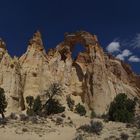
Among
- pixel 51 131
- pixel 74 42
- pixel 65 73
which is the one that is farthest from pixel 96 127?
pixel 74 42

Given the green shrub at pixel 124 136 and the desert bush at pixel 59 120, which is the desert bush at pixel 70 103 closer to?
the desert bush at pixel 59 120

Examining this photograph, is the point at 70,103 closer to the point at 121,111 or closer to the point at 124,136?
the point at 121,111

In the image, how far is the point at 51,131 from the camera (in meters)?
33.1

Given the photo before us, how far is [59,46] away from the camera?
91875 millimetres

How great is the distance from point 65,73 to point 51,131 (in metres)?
52.3

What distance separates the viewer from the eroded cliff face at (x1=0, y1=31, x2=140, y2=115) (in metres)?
74.4

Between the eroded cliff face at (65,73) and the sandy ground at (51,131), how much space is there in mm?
33509

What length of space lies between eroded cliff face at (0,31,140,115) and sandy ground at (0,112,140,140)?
110 ft

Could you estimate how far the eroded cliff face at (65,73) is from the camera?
74375 mm

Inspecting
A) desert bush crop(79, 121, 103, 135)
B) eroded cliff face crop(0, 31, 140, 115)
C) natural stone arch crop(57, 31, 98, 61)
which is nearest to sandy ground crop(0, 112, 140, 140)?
desert bush crop(79, 121, 103, 135)

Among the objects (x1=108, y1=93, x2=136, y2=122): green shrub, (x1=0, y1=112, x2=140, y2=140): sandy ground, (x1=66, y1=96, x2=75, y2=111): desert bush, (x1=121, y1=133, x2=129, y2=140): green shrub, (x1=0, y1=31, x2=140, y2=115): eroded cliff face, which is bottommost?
(x1=121, y1=133, x2=129, y2=140): green shrub

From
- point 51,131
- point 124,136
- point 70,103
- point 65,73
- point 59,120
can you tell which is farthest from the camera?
point 65,73

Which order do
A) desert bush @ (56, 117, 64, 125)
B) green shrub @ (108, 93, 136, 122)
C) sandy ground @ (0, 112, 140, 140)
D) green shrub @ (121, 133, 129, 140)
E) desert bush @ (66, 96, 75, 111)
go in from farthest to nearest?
desert bush @ (66, 96, 75, 111)
green shrub @ (108, 93, 136, 122)
desert bush @ (56, 117, 64, 125)
sandy ground @ (0, 112, 140, 140)
green shrub @ (121, 133, 129, 140)

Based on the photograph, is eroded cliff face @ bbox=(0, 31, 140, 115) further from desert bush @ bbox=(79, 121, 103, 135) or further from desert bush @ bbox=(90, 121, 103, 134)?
desert bush @ bbox=(90, 121, 103, 134)
